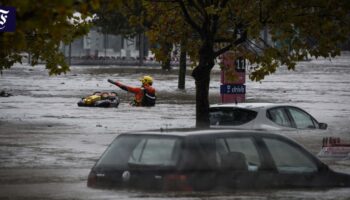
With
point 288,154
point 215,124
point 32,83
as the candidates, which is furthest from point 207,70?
point 32,83

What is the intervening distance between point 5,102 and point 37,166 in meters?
22.4

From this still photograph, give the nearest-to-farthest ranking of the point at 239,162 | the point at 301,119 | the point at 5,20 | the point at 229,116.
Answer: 1. the point at 239,162
2. the point at 5,20
3. the point at 229,116
4. the point at 301,119

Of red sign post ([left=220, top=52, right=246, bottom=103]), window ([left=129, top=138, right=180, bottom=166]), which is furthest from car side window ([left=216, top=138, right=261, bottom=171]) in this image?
red sign post ([left=220, top=52, right=246, bottom=103])

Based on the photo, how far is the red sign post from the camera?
88.6 ft

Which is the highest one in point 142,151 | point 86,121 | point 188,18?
point 188,18

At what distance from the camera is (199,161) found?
528 inches

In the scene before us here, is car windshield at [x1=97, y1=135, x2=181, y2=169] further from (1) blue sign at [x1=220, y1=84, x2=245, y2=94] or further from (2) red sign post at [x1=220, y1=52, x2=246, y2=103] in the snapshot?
(1) blue sign at [x1=220, y1=84, x2=245, y2=94]

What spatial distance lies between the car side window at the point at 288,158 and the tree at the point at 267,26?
937cm

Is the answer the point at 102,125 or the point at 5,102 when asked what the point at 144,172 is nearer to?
the point at 102,125

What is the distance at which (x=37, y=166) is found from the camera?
21859 millimetres

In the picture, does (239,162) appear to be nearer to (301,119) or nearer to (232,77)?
(301,119)

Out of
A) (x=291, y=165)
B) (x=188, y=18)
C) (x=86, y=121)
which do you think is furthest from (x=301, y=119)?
(x=291, y=165)

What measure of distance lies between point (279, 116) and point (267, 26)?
212 cm

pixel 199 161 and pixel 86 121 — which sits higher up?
pixel 199 161
